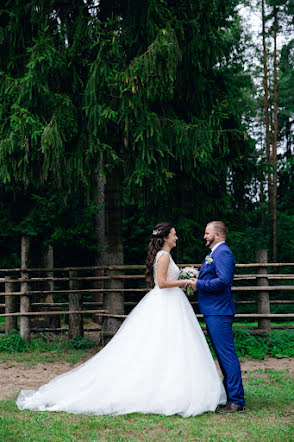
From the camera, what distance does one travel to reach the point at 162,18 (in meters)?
8.20

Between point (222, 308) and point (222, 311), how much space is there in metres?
0.03

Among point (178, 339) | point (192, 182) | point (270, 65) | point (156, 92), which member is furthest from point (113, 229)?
point (270, 65)

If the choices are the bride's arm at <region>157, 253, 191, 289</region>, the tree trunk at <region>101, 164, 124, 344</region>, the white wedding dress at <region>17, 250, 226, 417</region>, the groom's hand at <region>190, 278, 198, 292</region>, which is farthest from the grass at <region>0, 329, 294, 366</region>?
the groom's hand at <region>190, 278, 198, 292</region>

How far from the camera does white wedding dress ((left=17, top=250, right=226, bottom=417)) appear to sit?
15.8 feet

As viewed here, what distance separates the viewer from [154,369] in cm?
499

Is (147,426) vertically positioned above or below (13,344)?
above

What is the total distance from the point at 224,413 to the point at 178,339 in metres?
0.82

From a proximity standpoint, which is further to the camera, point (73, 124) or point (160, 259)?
point (73, 124)

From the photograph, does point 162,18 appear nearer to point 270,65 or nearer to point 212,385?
point 212,385

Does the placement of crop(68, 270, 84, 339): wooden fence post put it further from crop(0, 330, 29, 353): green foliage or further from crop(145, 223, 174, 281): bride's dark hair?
crop(145, 223, 174, 281): bride's dark hair

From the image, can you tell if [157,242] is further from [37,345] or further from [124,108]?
[37,345]

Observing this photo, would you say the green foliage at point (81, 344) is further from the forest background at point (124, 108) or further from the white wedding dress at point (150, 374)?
the white wedding dress at point (150, 374)

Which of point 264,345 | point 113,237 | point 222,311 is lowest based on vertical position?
point 264,345

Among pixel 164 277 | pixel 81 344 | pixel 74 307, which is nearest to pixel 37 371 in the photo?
pixel 81 344
